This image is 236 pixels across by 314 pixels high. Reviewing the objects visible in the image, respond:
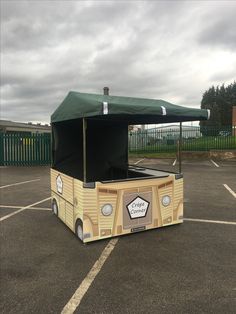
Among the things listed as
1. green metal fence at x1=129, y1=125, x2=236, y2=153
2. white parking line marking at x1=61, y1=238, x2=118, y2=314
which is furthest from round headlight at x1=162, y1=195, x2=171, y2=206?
green metal fence at x1=129, y1=125, x2=236, y2=153

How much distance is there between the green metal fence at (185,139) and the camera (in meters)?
18.7

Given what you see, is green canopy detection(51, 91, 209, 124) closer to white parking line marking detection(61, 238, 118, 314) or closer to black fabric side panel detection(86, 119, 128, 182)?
black fabric side panel detection(86, 119, 128, 182)

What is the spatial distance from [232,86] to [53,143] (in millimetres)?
83259

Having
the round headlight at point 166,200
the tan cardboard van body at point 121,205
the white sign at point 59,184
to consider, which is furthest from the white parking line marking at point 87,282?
the white sign at point 59,184

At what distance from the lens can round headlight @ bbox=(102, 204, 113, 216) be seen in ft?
14.8

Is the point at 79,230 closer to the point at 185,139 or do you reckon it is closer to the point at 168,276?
the point at 168,276

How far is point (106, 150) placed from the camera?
6941 mm

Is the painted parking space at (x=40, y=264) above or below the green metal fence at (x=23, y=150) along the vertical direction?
below

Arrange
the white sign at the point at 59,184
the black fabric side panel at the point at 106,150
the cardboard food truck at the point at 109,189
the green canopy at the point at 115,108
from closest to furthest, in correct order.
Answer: the green canopy at the point at 115,108, the cardboard food truck at the point at 109,189, the white sign at the point at 59,184, the black fabric side panel at the point at 106,150

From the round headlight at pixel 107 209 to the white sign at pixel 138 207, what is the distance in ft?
1.08

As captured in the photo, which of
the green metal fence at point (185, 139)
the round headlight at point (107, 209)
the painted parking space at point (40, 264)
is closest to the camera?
the painted parking space at point (40, 264)

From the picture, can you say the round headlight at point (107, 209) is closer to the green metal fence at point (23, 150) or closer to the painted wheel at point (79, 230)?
the painted wheel at point (79, 230)

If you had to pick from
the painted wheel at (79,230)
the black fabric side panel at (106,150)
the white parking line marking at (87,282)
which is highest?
the black fabric side panel at (106,150)

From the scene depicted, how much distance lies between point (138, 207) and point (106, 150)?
2.48 meters
